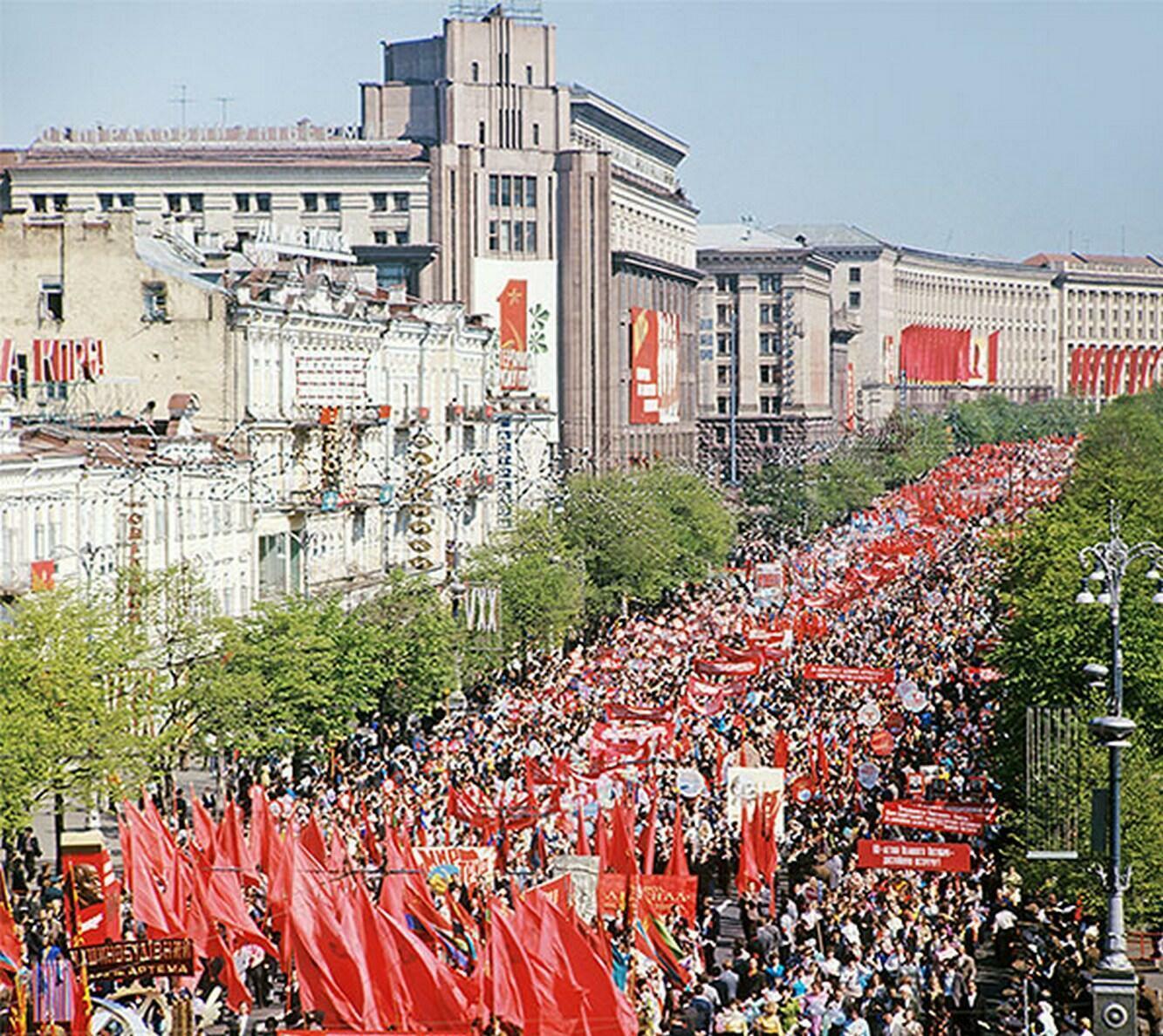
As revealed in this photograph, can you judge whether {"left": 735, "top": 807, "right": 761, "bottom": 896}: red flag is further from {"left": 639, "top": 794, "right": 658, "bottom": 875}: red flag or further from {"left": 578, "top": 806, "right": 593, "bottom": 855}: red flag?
{"left": 578, "top": 806, "right": 593, "bottom": 855}: red flag

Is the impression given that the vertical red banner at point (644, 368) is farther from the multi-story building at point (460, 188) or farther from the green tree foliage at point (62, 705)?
the green tree foliage at point (62, 705)

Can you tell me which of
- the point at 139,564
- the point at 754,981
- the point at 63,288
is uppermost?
the point at 63,288

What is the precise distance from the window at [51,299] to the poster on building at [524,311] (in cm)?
4705

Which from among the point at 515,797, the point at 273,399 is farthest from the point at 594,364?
the point at 515,797

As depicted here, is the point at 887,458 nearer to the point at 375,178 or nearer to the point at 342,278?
the point at 375,178

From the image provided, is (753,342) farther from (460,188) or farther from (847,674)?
(847,674)

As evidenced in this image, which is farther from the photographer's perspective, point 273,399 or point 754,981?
point 273,399

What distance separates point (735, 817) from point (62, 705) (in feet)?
39.2

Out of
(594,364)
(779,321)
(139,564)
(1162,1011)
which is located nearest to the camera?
(1162,1011)

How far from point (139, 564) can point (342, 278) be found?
34170 millimetres

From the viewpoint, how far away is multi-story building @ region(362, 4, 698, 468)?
125938 millimetres

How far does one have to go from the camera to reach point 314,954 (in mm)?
30188

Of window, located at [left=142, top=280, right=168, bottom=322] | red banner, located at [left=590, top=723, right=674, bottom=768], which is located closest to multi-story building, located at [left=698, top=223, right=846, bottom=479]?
window, located at [left=142, top=280, right=168, bottom=322]

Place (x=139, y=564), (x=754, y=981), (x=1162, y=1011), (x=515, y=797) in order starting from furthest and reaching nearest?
(x=139, y=564)
(x=515, y=797)
(x=754, y=981)
(x=1162, y=1011)
